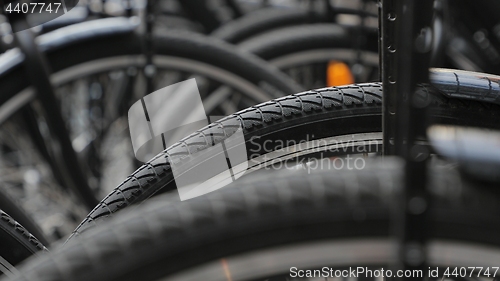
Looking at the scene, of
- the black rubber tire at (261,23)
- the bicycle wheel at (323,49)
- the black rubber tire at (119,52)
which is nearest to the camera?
the black rubber tire at (119,52)

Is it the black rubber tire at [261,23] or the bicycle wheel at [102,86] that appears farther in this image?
the black rubber tire at [261,23]

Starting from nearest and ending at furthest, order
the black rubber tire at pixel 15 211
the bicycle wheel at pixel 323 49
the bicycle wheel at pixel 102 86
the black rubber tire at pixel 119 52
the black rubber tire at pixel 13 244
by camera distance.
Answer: the black rubber tire at pixel 13 244 < the black rubber tire at pixel 15 211 < the black rubber tire at pixel 119 52 < the bicycle wheel at pixel 102 86 < the bicycle wheel at pixel 323 49

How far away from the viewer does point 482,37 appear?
2279mm

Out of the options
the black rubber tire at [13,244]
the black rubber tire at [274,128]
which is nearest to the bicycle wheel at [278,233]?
the black rubber tire at [274,128]

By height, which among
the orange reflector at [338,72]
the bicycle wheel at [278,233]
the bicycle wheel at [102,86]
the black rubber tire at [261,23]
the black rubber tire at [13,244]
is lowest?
the bicycle wheel at [278,233]

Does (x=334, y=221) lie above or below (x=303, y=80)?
below

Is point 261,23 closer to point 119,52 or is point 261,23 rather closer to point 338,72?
point 338,72

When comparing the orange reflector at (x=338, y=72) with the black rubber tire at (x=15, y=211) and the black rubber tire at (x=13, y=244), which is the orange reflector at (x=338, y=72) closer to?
the black rubber tire at (x=15, y=211)

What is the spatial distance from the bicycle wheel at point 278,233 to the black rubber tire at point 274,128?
1.35 ft

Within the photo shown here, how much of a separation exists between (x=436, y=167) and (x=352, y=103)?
372 mm

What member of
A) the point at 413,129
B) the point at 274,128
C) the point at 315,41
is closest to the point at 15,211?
the point at 274,128

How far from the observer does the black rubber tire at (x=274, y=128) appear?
0.98m

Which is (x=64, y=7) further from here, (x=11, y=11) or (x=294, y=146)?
(x=294, y=146)

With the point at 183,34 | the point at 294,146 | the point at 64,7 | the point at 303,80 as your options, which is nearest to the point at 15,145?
the point at 183,34
